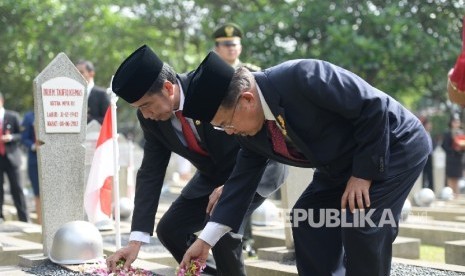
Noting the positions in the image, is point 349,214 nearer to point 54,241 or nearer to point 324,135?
point 324,135

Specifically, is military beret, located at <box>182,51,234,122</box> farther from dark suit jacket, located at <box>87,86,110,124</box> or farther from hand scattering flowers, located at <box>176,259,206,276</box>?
dark suit jacket, located at <box>87,86,110,124</box>

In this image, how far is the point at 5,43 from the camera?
2698cm

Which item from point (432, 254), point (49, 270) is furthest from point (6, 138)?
point (432, 254)

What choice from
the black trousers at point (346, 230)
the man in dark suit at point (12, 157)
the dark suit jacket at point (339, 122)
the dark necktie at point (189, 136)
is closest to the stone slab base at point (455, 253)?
the dark necktie at point (189, 136)

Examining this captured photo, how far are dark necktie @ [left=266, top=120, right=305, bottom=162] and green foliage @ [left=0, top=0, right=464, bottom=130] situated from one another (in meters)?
13.1

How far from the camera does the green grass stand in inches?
384

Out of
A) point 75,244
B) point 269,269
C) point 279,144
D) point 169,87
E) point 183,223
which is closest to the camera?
point 279,144

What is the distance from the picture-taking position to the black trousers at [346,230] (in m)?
4.70

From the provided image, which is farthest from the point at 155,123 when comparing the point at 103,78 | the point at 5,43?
the point at 103,78

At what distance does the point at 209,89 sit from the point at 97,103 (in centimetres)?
730

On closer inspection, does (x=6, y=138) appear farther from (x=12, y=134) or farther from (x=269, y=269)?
(x=269, y=269)

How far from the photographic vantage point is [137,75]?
562cm

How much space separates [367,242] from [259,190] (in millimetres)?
1744

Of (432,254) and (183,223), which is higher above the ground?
(183,223)
